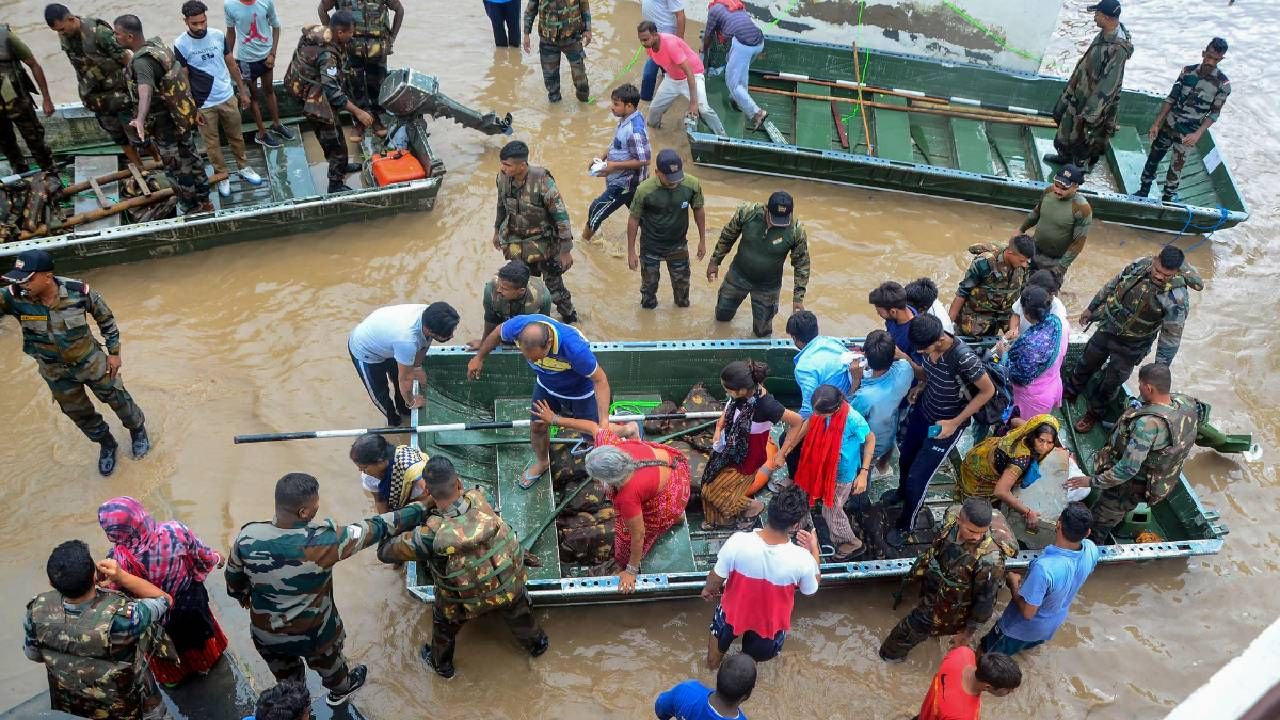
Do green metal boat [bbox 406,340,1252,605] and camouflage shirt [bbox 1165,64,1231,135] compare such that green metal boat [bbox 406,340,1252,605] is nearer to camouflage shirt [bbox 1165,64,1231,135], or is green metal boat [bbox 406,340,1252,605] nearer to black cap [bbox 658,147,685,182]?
black cap [bbox 658,147,685,182]

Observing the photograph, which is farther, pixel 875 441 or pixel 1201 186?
pixel 1201 186

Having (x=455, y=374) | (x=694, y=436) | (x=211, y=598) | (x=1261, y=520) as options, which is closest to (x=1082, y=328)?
(x=1261, y=520)

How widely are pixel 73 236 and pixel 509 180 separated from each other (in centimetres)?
381

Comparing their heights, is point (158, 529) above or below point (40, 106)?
below

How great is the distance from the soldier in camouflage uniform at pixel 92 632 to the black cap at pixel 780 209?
4.64m

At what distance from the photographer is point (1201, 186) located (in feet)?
30.9

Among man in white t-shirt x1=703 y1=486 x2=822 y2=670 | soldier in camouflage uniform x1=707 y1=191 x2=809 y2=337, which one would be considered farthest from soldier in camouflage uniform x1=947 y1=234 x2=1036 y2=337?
man in white t-shirt x1=703 y1=486 x2=822 y2=670

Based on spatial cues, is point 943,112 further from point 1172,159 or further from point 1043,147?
point 1172,159

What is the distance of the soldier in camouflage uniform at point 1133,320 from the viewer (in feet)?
20.9

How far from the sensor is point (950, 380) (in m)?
5.48

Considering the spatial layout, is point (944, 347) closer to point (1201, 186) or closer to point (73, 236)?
point (1201, 186)

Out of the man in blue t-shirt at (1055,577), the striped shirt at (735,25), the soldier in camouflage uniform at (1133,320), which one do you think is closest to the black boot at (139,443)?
the man in blue t-shirt at (1055,577)

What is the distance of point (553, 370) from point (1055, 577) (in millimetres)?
3133

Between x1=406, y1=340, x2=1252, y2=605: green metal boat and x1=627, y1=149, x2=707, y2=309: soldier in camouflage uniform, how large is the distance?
1105 mm
